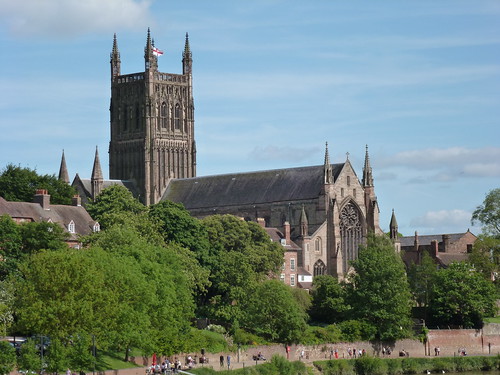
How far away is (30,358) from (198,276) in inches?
1172

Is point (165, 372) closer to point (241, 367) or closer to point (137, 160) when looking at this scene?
point (241, 367)

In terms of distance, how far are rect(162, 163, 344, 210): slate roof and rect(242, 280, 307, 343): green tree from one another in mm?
44646

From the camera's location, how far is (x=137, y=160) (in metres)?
162

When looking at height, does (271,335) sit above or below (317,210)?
below

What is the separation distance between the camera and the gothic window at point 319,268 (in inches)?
5226

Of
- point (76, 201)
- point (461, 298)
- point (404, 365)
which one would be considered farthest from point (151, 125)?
point (404, 365)

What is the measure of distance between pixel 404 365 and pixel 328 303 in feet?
40.0

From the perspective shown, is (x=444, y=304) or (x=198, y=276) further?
(x=444, y=304)

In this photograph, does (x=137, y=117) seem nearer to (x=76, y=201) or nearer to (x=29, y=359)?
(x=76, y=201)

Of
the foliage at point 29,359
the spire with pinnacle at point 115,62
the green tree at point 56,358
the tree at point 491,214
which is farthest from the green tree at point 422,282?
the spire with pinnacle at point 115,62

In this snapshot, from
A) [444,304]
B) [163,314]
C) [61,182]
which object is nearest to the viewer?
[163,314]

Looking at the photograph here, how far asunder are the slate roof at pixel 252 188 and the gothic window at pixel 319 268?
7.81 meters

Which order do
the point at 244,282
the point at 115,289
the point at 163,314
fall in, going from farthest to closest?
the point at 244,282, the point at 163,314, the point at 115,289

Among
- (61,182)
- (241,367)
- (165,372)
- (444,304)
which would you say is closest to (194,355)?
(241,367)
